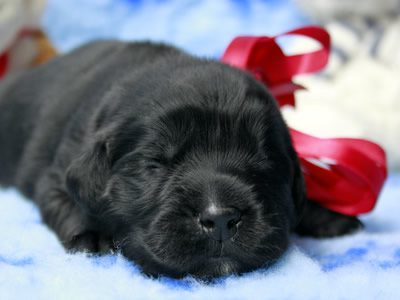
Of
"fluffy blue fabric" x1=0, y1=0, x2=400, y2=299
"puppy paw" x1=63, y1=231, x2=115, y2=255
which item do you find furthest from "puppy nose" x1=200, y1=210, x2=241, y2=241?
"puppy paw" x1=63, y1=231, x2=115, y2=255

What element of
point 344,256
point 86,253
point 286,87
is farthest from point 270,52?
point 86,253

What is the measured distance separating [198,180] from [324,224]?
4.41 feet

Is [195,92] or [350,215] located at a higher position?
[195,92]

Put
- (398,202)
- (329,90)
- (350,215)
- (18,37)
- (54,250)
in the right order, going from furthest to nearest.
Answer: (18,37) < (329,90) < (398,202) < (350,215) < (54,250)

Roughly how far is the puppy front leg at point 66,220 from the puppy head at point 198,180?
9 cm

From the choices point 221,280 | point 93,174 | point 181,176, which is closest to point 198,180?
point 181,176

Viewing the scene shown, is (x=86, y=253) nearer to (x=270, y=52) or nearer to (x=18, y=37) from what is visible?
(x=270, y=52)

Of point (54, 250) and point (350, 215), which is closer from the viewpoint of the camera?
point (54, 250)

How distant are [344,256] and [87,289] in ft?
4.75

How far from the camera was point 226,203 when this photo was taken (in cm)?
222

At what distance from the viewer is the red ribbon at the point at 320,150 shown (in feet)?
10.8

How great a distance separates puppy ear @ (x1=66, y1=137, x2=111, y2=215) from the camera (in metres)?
2.70

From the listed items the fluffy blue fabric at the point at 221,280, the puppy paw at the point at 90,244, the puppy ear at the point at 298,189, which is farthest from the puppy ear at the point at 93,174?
the puppy ear at the point at 298,189

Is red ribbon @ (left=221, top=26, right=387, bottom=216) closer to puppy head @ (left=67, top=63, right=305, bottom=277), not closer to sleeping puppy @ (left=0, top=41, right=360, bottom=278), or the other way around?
sleeping puppy @ (left=0, top=41, right=360, bottom=278)
